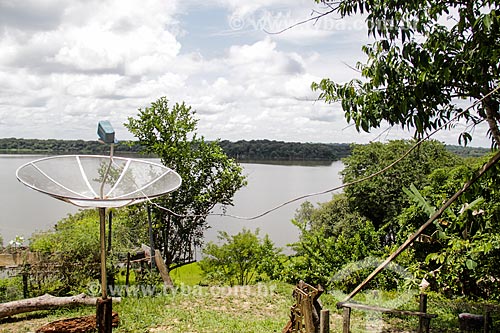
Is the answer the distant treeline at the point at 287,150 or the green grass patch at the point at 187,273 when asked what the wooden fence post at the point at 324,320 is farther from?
the distant treeline at the point at 287,150

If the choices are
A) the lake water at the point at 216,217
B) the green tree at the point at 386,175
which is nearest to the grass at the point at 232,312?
the lake water at the point at 216,217

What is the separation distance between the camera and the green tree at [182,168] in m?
11.3

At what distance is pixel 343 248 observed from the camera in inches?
309

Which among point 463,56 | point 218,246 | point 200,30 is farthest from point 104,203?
point 218,246

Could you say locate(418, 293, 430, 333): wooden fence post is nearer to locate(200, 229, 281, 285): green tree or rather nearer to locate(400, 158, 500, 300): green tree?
locate(400, 158, 500, 300): green tree

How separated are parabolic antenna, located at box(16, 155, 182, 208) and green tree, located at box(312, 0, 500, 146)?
1.61 meters

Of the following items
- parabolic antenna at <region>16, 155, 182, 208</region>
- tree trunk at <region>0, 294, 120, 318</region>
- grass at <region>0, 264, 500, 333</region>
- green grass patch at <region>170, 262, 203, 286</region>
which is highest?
parabolic antenna at <region>16, 155, 182, 208</region>

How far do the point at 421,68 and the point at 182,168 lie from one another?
8.66 metres

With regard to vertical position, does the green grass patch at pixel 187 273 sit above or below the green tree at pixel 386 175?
below

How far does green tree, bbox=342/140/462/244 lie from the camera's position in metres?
14.6

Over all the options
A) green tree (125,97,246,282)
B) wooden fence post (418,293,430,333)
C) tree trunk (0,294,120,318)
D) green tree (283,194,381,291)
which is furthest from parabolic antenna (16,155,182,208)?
green tree (125,97,246,282)

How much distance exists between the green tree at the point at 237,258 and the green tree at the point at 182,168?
259 cm

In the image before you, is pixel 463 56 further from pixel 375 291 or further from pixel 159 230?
pixel 159 230

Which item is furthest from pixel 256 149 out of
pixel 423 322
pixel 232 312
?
pixel 423 322
